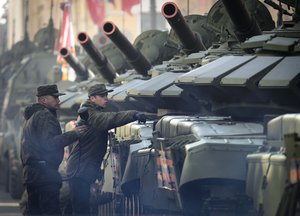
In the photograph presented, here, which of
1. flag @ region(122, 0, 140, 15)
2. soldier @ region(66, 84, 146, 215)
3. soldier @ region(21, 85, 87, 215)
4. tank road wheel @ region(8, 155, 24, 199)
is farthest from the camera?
flag @ region(122, 0, 140, 15)

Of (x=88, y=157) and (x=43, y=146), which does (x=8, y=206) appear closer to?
(x=88, y=157)

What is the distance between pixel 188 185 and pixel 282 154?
6.87 feet

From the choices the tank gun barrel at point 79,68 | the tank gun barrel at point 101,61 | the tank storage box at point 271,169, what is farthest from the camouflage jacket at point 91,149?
the tank gun barrel at point 79,68

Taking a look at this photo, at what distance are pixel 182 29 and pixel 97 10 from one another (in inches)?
1334

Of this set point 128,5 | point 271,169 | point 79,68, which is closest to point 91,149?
point 271,169

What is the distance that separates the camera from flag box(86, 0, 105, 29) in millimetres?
55562

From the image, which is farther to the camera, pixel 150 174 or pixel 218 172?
pixel 150 174

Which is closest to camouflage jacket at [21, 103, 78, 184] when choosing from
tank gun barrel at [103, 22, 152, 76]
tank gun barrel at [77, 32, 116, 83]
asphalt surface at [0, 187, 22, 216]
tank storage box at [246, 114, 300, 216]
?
tank storage box at [246, 114, 300, 216]

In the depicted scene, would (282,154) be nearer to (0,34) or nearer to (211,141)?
(211,141)

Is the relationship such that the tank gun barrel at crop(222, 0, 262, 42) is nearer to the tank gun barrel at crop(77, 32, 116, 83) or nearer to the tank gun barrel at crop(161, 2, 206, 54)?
the tank gun barrel at crop(161, 2, 206, 54)

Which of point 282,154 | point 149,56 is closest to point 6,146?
point 149,56

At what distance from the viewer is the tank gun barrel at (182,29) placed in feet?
69.6

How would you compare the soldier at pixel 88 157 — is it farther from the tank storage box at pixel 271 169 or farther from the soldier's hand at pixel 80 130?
the tank storage box at pixel 271 169

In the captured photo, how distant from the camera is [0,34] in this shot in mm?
68875
